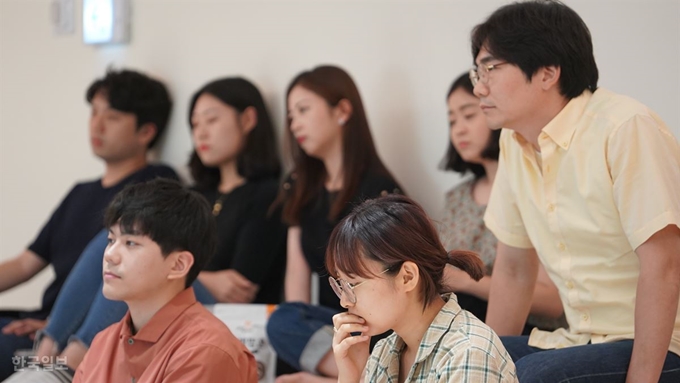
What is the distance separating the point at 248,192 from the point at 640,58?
5.15ft

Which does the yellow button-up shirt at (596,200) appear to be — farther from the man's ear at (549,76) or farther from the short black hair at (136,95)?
the short black hair at (136,95)

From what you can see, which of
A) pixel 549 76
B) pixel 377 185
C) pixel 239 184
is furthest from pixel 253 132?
pixel 549 76

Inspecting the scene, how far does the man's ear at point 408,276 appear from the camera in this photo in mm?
1630

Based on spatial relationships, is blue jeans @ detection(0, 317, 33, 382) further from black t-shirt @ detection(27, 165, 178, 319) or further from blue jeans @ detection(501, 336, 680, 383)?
blue jeans @ detection(501, 336, 680, 383)

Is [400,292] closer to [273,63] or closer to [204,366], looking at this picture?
[204,366]

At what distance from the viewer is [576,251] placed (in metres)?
2.03

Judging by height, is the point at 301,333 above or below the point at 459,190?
below

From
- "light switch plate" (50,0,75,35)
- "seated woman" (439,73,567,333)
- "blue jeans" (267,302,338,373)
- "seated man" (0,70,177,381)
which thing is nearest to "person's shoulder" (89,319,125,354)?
"blue jeans" (267,302,338,373)

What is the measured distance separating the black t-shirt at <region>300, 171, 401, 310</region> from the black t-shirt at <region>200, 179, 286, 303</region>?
0.25 m

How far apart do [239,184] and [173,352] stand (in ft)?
5.19

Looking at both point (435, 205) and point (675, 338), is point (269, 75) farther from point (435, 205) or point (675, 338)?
point (675, 338)

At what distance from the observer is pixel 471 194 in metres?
2.88

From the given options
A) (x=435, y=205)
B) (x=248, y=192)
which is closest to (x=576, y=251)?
(x=435, y=205)

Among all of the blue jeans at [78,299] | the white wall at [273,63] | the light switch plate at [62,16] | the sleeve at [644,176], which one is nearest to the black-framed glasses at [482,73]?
the sleeve at [644,176]
